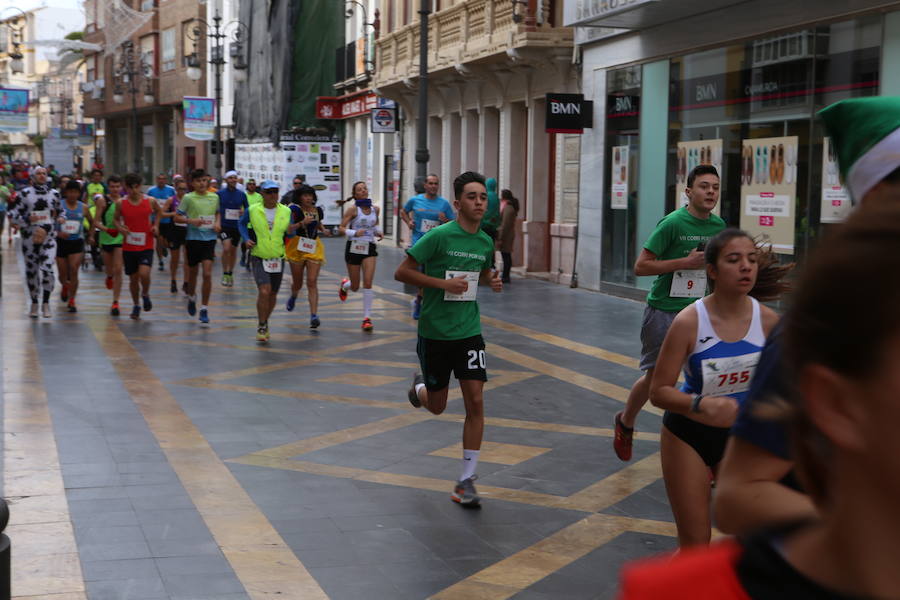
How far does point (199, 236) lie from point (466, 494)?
10.4 meters

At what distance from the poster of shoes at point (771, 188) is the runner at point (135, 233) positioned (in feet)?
25.1

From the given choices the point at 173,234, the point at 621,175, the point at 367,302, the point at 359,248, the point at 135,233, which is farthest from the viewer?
the point at 173,234

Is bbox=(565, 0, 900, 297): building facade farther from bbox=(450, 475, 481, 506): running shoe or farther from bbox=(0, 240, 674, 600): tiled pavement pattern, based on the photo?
bbox=(450, 475, 481, 506): running shoe

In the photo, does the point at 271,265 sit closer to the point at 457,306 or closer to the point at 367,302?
the point at 367,302

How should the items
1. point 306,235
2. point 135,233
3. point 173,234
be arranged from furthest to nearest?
1. point 173,234
2. point 135,233
3. point 306,235

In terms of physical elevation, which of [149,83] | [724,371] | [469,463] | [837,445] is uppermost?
[149,83]

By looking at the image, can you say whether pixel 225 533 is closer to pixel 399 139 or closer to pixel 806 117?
pixel 806 117

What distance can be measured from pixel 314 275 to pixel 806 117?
616 cm

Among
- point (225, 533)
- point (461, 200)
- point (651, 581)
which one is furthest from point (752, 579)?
point (461, 200)

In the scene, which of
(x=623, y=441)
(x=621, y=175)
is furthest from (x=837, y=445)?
(x=621, y=175)

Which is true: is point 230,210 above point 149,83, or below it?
below

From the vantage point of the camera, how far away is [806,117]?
14430 mm

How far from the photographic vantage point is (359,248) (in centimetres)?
1559

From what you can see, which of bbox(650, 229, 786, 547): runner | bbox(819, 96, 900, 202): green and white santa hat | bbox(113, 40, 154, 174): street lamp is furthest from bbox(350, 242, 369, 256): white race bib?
bbox(113, 40, 154, 174): street lamp
